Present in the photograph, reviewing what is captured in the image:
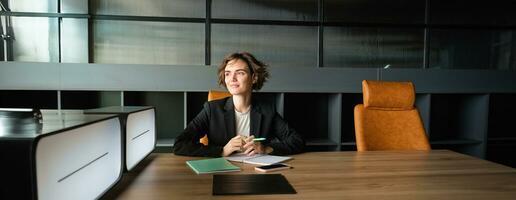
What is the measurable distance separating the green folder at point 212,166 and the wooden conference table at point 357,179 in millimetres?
30

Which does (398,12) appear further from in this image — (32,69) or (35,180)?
(35,180)

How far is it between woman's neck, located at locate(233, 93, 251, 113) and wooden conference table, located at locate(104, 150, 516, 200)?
45 cm

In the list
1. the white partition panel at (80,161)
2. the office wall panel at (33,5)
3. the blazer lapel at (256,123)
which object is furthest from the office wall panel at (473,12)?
the office wall panel at (33,5)

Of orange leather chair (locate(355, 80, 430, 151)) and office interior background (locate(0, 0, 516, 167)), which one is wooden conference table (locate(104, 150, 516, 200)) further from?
office interior background (locate(0, 0, 516, 167))

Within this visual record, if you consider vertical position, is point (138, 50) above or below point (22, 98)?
above

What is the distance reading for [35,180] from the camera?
0.62 metres

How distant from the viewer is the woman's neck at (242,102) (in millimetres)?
1859

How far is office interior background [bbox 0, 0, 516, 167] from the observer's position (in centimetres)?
308

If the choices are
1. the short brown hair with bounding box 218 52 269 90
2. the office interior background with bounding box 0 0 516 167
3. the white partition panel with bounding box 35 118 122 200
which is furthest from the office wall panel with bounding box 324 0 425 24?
the white partition panel with bounding box 35 118 122 200

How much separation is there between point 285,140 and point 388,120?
2.67ft

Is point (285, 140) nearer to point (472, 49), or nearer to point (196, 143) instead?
point (196, 143)

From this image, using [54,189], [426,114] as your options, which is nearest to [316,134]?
[426,114]

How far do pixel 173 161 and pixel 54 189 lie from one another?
0.79 m

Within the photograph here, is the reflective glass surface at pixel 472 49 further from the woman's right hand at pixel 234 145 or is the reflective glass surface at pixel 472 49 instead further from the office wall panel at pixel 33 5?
the office wall panel at pixel 33 5
